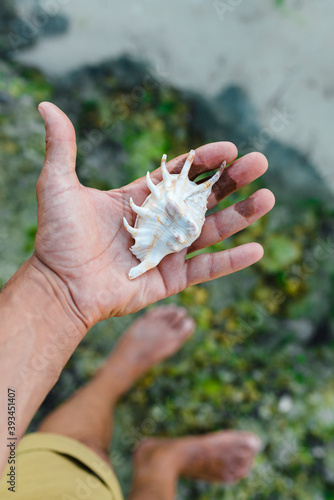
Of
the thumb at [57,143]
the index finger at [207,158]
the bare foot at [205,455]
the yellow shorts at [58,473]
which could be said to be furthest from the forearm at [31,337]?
the bare foot at [205,455]

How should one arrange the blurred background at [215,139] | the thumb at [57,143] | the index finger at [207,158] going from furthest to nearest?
1. the blurred background at [215,139]
2. the index finger at [207,158]
3. the thumb at [57,143]

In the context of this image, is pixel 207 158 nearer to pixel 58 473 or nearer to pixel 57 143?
pixel 57 143

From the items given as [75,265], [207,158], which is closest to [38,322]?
[75,265]

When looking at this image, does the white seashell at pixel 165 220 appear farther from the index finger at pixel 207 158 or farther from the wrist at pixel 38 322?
the wrist at pixel 38 322

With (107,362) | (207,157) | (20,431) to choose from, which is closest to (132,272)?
(207,157)

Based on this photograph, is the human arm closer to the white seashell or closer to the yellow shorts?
the white seashell

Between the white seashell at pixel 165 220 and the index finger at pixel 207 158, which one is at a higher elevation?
the index finger at pixel 207 158
